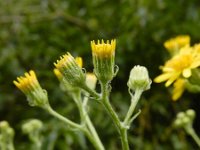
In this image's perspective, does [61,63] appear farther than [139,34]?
No

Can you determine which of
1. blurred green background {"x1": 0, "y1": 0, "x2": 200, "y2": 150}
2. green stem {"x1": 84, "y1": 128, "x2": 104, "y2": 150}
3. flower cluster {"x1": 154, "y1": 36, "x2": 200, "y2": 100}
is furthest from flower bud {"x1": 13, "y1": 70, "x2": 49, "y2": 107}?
blurred green background {"x1": 0, "y1": 0, "x2": 200, "y2": 150}

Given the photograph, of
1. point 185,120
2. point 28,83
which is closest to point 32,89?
point 28,83

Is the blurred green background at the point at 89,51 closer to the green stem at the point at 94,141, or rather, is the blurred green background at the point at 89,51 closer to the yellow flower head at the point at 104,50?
the green stem at the point at 94,141

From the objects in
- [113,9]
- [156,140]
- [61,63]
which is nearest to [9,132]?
[61,63]

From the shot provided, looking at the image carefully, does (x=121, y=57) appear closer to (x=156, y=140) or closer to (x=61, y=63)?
(x=156, y=140)

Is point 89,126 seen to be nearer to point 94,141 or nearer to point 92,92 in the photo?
point 94,141

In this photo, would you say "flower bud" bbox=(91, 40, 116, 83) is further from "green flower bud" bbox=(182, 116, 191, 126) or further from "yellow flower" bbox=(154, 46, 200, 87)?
"green flower bud" bbox=(182, 116, 191, 126)
